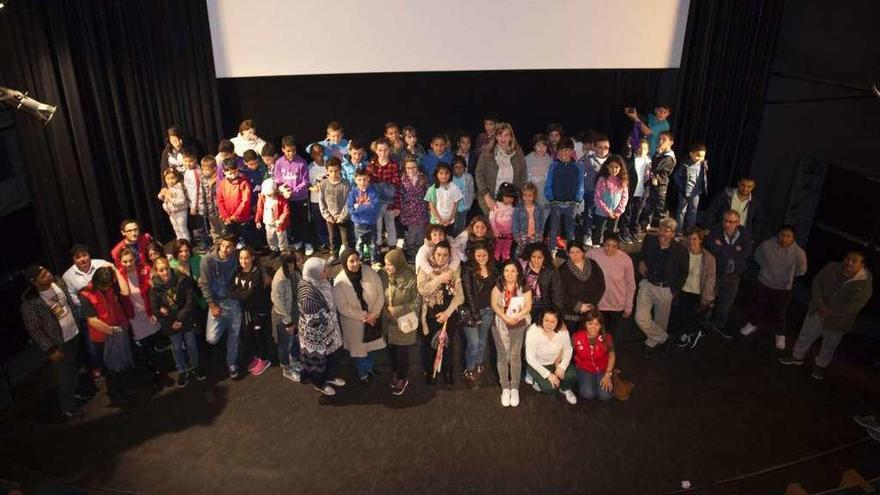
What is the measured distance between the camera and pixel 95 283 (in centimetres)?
502

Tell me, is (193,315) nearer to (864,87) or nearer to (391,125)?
(391,125)

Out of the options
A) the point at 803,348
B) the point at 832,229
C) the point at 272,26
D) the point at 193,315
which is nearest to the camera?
the point at 193,315

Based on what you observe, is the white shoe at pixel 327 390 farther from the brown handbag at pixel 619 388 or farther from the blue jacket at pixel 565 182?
the blue jacket at pixel 565 182

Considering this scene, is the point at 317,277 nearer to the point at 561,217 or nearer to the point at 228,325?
the point at 228,325

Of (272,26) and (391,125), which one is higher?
(272,26)

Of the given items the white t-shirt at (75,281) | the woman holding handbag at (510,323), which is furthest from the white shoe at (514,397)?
the white t-shirt at (75,281)

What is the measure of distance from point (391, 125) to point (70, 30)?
10.1 feet

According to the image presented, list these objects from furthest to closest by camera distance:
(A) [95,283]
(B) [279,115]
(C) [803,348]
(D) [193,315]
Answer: (B) [279,115]
(C) [803,348]
(D) [193,315]
(A) [95,283]

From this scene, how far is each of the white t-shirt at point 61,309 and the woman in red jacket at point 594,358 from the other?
13.3 ft

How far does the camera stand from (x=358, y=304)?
16.8 ft

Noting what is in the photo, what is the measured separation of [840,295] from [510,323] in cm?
284

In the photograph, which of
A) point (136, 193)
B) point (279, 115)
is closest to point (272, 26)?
point (279, 115)

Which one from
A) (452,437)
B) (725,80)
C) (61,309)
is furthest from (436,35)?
(61,309)

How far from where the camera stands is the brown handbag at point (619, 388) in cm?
547
